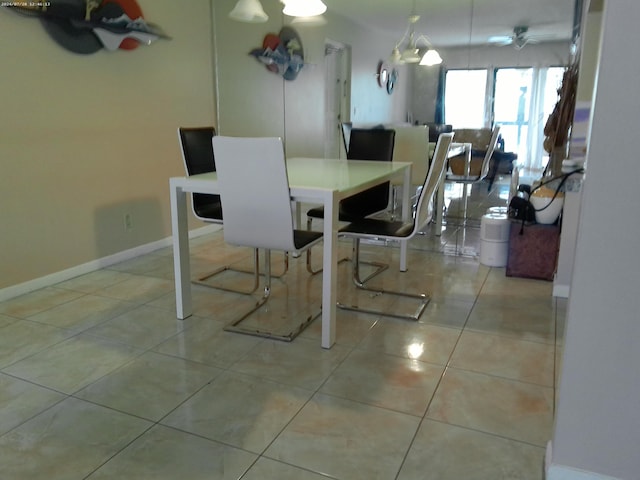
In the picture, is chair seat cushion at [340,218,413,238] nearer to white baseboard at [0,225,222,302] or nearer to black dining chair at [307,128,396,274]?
black dining chair at [307,128,396,274]

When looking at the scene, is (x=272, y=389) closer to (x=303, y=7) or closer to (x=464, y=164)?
(x=303, y=7)

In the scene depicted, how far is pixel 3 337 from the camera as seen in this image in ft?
8.06

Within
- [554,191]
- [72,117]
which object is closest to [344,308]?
[554,191]

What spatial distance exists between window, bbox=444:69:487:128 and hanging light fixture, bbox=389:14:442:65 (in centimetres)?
18

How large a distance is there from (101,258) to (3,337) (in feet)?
3.85

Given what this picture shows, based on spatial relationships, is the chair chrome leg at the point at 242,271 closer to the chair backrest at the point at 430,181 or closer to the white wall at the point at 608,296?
the chair backrest at the point at 430,181

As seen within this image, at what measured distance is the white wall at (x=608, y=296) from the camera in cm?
120

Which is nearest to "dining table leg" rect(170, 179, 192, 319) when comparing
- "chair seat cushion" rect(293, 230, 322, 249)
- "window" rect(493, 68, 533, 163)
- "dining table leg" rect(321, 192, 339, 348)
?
"chair seat cushion" rect(293, 230, 322, 249)

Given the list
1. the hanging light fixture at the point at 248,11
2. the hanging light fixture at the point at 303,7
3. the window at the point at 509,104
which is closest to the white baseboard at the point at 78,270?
the hanging light fixture at the point at 248,11

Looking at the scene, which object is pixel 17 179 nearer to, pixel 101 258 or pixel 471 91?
pixel 101 258

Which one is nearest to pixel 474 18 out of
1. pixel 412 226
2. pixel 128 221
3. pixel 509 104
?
pixel 509 104

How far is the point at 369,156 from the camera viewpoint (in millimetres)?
3760

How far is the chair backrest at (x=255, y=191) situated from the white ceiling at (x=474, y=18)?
2.40m

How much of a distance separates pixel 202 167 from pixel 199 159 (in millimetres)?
57
